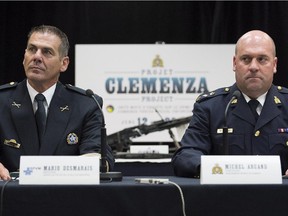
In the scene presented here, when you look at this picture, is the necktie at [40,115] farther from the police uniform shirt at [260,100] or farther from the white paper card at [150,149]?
the white paper card at [150,149]

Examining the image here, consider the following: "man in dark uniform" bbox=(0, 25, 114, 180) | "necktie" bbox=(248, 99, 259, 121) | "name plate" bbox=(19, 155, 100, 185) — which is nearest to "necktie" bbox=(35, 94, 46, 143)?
"man in dark uniform" bbox=(0, 25, 114, 180)

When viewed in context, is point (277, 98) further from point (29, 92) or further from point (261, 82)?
point (29, 92)

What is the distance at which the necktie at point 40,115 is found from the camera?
145 inches

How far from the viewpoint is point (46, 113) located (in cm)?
375

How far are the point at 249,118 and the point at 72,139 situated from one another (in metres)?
0.99

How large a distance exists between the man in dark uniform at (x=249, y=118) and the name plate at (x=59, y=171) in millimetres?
963

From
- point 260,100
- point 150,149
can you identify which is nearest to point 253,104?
point 260,100

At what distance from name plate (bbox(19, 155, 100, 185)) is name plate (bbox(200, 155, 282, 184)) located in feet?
1.44

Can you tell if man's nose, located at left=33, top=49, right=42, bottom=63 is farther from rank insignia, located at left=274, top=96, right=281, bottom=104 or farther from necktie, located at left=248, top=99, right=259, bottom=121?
rank insignia, located at left=274, top=96, right=281, bottom=104

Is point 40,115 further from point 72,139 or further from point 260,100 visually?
point 260,100
